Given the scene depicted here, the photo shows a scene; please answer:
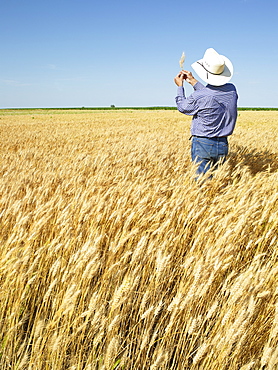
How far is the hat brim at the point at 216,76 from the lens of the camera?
12.8 ft

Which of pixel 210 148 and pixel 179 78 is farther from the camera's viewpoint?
pixel 210 148

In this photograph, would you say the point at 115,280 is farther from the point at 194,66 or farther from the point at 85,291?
the point at 194,66

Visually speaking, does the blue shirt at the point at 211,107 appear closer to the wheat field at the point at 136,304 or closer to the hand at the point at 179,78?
the hand at the point at 179,78

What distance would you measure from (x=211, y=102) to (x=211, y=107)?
0.21ft

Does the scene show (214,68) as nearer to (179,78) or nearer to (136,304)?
(179,78)

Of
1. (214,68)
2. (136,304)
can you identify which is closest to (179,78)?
(214,68)

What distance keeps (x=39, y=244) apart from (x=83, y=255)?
0.69m

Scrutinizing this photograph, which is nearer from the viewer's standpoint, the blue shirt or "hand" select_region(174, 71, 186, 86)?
the blue shirt

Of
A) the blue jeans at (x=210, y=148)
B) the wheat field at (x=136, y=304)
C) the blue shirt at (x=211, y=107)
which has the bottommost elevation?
the wheat field at (x=136, y=304)

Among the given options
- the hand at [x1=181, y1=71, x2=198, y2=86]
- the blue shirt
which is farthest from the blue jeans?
the hand at [x1=181, y1=71, x2=198, y2=86]

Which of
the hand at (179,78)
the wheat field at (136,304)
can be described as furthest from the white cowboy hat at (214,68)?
the wheat field at (136,304)

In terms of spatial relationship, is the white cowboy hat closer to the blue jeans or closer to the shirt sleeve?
the shirt sleeve

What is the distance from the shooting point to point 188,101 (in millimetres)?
4020

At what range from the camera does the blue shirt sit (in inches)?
155
